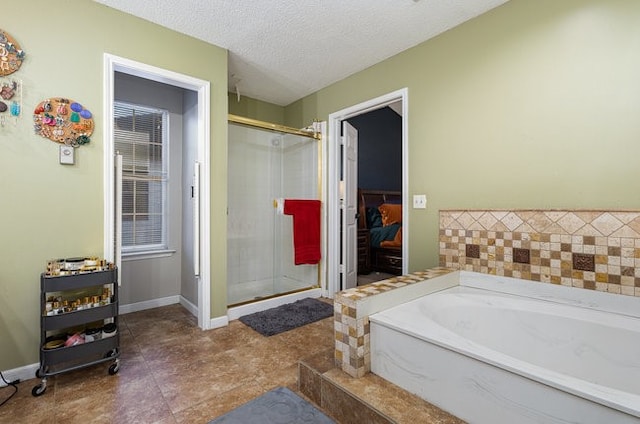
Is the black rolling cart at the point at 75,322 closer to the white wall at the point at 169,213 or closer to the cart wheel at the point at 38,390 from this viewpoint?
the cart wheel at the point at 38,390

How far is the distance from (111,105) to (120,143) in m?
1.03

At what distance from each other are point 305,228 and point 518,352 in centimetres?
224

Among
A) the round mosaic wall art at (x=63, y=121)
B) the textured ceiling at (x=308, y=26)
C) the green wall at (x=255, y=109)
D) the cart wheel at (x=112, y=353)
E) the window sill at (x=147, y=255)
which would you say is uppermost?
the textured ceiling at (x=308, y=26)

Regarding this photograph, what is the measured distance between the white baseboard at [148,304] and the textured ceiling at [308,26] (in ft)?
8.33

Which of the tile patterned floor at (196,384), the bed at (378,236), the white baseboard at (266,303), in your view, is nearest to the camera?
the tile patterned floor at (196,384)

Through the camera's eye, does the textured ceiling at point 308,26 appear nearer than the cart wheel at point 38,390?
No

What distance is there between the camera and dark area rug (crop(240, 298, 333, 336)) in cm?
Answer: 264

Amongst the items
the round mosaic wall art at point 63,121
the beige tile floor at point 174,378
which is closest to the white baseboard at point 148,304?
the beige tile floor at point 174,378

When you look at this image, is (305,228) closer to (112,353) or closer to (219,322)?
(219,322)

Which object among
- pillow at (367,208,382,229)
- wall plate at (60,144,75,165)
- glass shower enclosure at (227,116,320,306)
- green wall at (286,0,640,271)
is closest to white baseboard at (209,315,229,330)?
glass shower enclosure at (227,116,320,306)

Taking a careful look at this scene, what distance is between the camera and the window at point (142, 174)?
3.07m

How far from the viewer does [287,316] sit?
2.89 m

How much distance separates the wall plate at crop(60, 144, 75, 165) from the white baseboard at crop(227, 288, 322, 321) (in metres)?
1.70

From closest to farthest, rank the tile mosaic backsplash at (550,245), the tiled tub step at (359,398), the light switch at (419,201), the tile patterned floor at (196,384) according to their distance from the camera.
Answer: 1. the tiled tub step at (359,398)
2. the tile patterned floor at (196,384)
3. the tile mosaic backsplash at (550,245)
4. the light switch at (419,201)
